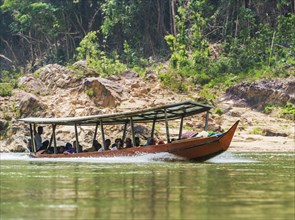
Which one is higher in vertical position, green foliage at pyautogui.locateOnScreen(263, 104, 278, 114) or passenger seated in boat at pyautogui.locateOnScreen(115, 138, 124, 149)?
passenger seated in boat at pyautogui.locateOnScreen(115, 138, 124, 149)

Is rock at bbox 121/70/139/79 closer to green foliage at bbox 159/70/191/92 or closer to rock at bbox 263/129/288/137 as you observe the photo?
green foliage at bbox 159/70/191/92

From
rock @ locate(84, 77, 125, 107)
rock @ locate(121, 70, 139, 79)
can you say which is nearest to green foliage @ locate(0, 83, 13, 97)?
rock @ locate(84, 77, 125, 107)

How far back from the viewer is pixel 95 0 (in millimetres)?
57219

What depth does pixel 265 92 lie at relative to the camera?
125ft

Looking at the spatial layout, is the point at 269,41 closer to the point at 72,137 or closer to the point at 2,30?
the point at 72,137

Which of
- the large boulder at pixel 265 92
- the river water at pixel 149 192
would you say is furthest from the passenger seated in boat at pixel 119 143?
the large boulder at pixel 265 92

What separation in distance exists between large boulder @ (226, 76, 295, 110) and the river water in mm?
17825

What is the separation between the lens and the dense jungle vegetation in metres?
41.8

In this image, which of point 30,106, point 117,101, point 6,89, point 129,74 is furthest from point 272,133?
point 6,89

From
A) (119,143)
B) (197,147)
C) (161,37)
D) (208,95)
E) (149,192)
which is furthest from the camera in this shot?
(161,37)

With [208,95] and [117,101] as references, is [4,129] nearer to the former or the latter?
[117,101]

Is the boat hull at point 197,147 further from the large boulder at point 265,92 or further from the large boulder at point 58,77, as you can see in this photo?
the large boulder at point 58,77

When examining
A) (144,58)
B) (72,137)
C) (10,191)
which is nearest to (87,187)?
(10,191)

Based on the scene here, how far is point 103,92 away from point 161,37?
16051mm
